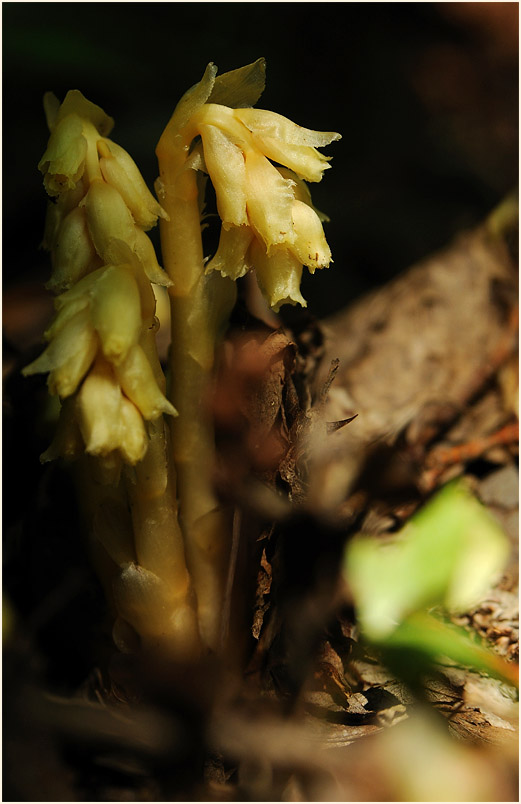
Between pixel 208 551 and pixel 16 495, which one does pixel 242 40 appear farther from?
pixel 208 551

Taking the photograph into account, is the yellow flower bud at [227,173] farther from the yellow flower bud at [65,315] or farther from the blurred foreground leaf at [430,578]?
the blurred foreground leaf at [430,578]

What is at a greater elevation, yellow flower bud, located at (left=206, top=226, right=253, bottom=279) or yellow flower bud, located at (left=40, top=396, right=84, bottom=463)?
yellow flower bud, located at (left=206, top=226, right=253, bottom=279)

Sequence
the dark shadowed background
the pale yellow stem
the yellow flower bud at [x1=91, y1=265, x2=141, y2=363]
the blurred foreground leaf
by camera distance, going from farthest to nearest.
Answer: the dark shadowed background → the blurred foreground leaf → the pale yellow stem → the yellow flower bud at [x1=91, y1=265, x2=141, y2=363]

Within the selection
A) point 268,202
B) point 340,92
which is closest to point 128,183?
point 268,202

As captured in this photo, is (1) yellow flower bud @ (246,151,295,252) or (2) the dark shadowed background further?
(2) the dark shadowed background

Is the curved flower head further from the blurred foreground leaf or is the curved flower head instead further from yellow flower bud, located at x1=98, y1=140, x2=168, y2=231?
the blurred foreground leaf

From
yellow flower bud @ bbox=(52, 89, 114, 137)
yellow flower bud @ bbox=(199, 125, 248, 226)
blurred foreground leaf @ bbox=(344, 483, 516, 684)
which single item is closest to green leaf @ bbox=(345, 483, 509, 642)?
blurred foreground leaf @ bbox=(344, 483, 516, 684)

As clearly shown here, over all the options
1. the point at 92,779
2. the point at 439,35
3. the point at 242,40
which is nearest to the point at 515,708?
the point at 92,779
